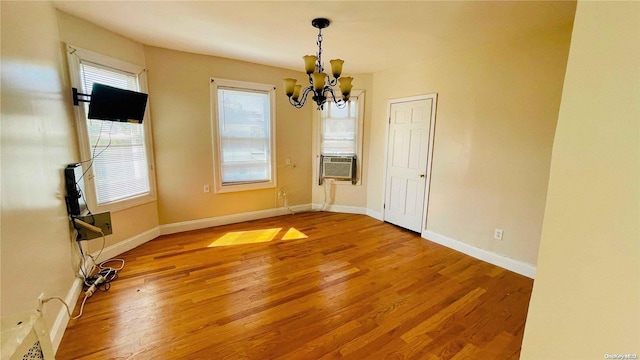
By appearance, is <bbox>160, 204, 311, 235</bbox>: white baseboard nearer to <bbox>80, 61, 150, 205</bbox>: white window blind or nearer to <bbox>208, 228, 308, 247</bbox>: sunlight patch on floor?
<bbox>208, 228, 308, 247</bbox>: sunlight patch on floor

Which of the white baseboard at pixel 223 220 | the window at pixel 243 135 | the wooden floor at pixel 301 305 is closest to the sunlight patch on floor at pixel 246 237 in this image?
the wooden floor at pixel 301 305

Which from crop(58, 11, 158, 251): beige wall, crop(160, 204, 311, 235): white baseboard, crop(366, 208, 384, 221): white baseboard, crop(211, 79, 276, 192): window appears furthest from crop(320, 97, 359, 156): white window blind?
crop(58, 11, 158, 251): beige wall

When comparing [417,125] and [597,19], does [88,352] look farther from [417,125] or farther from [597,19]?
[417,125]

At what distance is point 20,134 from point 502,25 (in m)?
3.73

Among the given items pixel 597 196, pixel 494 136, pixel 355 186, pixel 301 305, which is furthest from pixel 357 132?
pixel 597 196

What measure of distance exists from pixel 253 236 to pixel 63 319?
206cm

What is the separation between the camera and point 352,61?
3.83 m

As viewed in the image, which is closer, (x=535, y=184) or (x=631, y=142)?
(x=631, y=142)

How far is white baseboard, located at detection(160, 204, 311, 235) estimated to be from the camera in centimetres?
381

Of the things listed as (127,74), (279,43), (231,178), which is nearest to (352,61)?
(279,43)

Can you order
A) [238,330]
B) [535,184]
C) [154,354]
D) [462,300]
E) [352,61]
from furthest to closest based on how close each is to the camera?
[352,61]
[535,184]
[462,300]
[238,330]
[154,354]

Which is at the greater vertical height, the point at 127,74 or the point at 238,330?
the point at 127,74

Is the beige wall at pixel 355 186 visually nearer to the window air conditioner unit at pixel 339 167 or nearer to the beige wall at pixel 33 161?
the window air conditioner unit at pixel 339 167

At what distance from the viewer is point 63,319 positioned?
194cm
